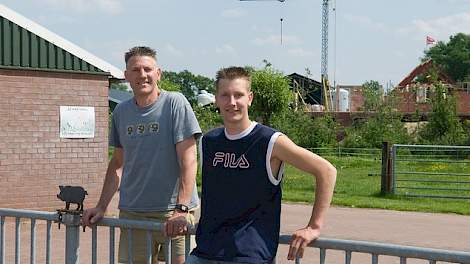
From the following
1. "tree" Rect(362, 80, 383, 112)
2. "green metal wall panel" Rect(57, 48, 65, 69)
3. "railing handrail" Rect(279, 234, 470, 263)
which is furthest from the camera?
"tree" Rect(362, 80, 383, 112)

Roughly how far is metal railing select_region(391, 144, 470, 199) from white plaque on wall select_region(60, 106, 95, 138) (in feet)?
24.8

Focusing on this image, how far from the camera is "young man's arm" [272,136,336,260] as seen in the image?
12.8ft

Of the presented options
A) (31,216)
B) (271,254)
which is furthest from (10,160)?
(271,254)

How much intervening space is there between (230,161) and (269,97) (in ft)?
123

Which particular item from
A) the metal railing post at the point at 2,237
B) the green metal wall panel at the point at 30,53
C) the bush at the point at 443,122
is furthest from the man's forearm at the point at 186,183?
the bush at the point at 443,122

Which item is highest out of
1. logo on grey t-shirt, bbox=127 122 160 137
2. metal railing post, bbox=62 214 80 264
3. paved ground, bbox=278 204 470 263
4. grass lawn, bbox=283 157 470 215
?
logo on grey t-shirt, bbox=127 122 160 137

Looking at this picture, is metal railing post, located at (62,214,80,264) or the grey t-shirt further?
metal railing post, located at (62,214,80,264)

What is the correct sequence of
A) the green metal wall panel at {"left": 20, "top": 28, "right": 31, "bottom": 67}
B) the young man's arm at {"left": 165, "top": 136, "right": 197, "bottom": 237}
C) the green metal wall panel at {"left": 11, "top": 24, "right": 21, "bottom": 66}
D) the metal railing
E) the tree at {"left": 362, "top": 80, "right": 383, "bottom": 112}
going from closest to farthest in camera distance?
the young man's arm at {"left": 165, "top": 136, "right": 197, "bottom": 237} < the green metal wall panel at {"left": 11, "top": 24, "right": 21, "bottom": 66} < the green metal wall panel at {"left": 20, "top": 28, "right": 31, "bottom": 67} < the metal railing < the tree at {"left": 362, "top": 80, "right": 383, "bottom": 112}

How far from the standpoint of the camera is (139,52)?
499 cm

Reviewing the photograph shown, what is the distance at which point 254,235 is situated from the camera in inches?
158

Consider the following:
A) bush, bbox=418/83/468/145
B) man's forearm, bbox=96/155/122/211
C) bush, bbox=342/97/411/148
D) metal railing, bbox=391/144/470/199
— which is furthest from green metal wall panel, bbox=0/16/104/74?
bush, bbox=418/83/468/145

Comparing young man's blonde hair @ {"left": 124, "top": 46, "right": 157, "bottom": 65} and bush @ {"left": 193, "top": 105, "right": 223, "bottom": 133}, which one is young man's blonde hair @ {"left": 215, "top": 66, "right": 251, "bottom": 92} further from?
bush @ {"left": 193, "top": 105, "right": 223, "bottom": 133}

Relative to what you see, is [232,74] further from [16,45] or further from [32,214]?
[16,45]

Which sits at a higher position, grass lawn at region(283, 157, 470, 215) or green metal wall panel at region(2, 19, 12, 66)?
green metal wall panel at region(2, 19, 12, 66)
